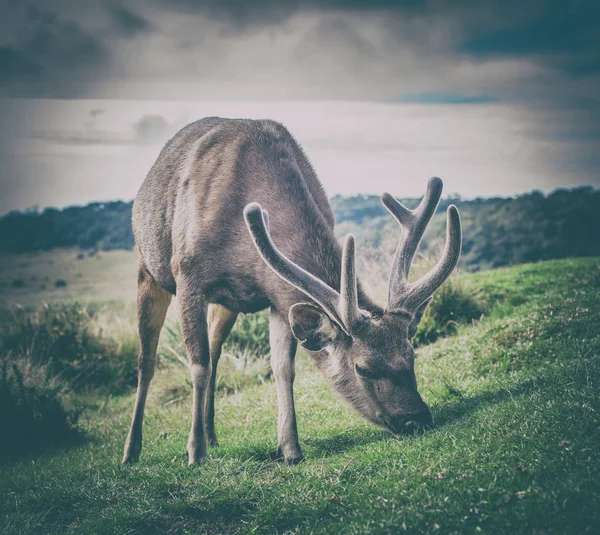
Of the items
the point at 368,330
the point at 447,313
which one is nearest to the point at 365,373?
the point at 368,330

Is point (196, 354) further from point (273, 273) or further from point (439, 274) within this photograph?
point (439, 274)

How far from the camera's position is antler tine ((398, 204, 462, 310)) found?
514 cm

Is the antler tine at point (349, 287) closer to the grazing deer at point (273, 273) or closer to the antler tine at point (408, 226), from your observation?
the grazing deer at point (273, 273)

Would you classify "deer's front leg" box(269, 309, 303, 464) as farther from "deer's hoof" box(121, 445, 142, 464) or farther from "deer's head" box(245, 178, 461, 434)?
"deer's hoof" box(121, 445, 142, 464)

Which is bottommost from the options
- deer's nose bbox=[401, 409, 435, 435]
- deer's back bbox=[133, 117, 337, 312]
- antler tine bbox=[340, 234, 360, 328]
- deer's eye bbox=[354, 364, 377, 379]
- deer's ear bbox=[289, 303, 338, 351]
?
deer's nose bbox=[401, 409, 435, 435]

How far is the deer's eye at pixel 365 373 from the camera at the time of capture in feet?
16.7

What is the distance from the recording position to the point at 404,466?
4594 mm

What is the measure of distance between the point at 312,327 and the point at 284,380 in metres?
0.93

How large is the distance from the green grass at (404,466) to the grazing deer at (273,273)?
1.46 feet

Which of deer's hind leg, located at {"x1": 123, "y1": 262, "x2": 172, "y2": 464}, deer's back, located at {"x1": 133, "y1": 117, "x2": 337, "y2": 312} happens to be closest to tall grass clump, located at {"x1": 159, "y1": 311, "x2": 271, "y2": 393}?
deer's hind leg, located at {"x1": 123, "y1": 262, "x2": 172, "y2": 464}

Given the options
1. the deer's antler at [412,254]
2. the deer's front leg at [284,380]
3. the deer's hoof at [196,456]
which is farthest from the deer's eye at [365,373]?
the deer's hoof at [196,456]

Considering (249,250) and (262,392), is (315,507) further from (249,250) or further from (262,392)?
(262,392)

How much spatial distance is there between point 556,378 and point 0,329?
39.3 ft

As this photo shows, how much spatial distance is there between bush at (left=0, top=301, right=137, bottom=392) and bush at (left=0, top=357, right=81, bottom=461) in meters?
3.00
